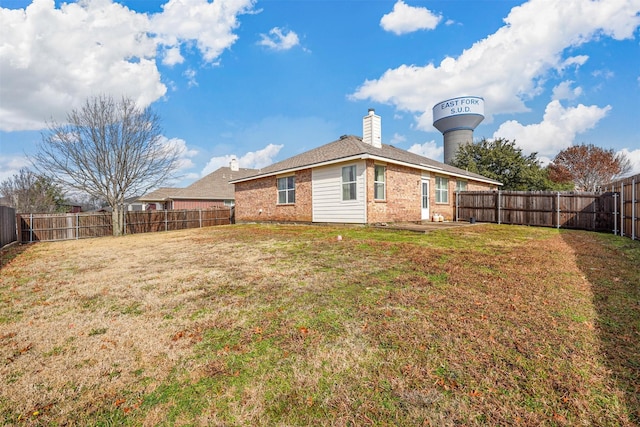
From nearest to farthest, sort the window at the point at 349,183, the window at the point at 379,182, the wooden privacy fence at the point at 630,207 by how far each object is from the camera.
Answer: the wooden privacy fence at the point at 630,207 → the window at the point at 349,183 → the window at the point at 379,182

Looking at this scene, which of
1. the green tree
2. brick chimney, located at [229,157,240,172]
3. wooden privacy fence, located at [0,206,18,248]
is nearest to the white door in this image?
the green tree

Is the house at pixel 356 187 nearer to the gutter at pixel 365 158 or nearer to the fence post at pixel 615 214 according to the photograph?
the gutter at pixel 365 158

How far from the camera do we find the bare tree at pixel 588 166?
3161 cm

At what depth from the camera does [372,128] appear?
14500 mm

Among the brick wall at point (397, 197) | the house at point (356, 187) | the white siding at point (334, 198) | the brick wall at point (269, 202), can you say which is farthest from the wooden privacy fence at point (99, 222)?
the brick wall at point (397, 197)

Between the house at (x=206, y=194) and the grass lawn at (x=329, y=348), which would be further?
the house at (x=206, y=194)

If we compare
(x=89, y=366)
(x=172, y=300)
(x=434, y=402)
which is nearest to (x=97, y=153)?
(x=172, y=300)

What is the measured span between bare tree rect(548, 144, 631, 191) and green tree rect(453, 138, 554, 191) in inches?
342

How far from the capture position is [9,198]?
2780cm

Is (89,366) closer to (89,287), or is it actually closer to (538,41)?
(89,287)

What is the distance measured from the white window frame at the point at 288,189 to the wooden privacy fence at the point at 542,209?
33.8 feet

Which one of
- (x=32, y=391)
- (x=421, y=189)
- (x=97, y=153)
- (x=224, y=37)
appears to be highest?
(x=224, y=37)

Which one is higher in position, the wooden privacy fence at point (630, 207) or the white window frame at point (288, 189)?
the white window frame at point (288, 189)

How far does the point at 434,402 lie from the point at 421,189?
47.0 feet
